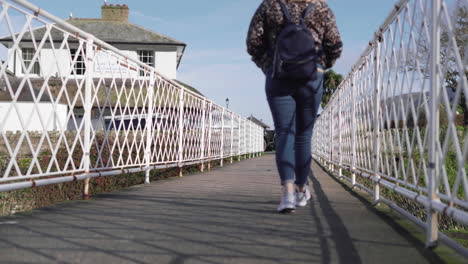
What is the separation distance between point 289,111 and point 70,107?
7.51 ft

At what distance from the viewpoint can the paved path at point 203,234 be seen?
2.40 m

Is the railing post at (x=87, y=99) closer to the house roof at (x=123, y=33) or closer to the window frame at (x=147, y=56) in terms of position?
the house roof at (x=123, y=33)

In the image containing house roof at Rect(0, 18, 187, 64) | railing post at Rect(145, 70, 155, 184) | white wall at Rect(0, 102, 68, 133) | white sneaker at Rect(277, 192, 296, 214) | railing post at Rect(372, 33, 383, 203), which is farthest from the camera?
house roof at Rect(0, 18, 187, 64)

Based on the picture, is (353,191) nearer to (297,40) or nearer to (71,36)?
(297,40)

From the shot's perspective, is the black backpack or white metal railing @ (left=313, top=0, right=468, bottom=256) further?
the black backpack

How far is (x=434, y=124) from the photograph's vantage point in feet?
8.38

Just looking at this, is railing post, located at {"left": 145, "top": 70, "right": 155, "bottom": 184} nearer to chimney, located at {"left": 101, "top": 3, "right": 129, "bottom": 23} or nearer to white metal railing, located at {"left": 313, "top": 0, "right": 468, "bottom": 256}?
white metal railing, located at {"left": 313, "top": 0, "right": 468, "bottom": 256}

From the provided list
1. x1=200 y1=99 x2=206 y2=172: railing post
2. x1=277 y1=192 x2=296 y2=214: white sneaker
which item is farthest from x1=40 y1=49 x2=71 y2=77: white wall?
x1=200 y1=99 x2=206 y2=172: railing post

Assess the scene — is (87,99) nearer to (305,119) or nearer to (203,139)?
(305,119)

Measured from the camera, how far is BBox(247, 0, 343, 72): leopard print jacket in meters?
3.81

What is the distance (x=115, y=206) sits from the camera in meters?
4.31

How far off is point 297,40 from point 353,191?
2701 millimetres

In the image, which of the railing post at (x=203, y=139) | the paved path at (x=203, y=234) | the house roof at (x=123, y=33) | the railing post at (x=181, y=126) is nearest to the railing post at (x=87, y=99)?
the paved path at (x=203, y=234)

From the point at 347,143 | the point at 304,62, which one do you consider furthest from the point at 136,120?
the point at 304,62
